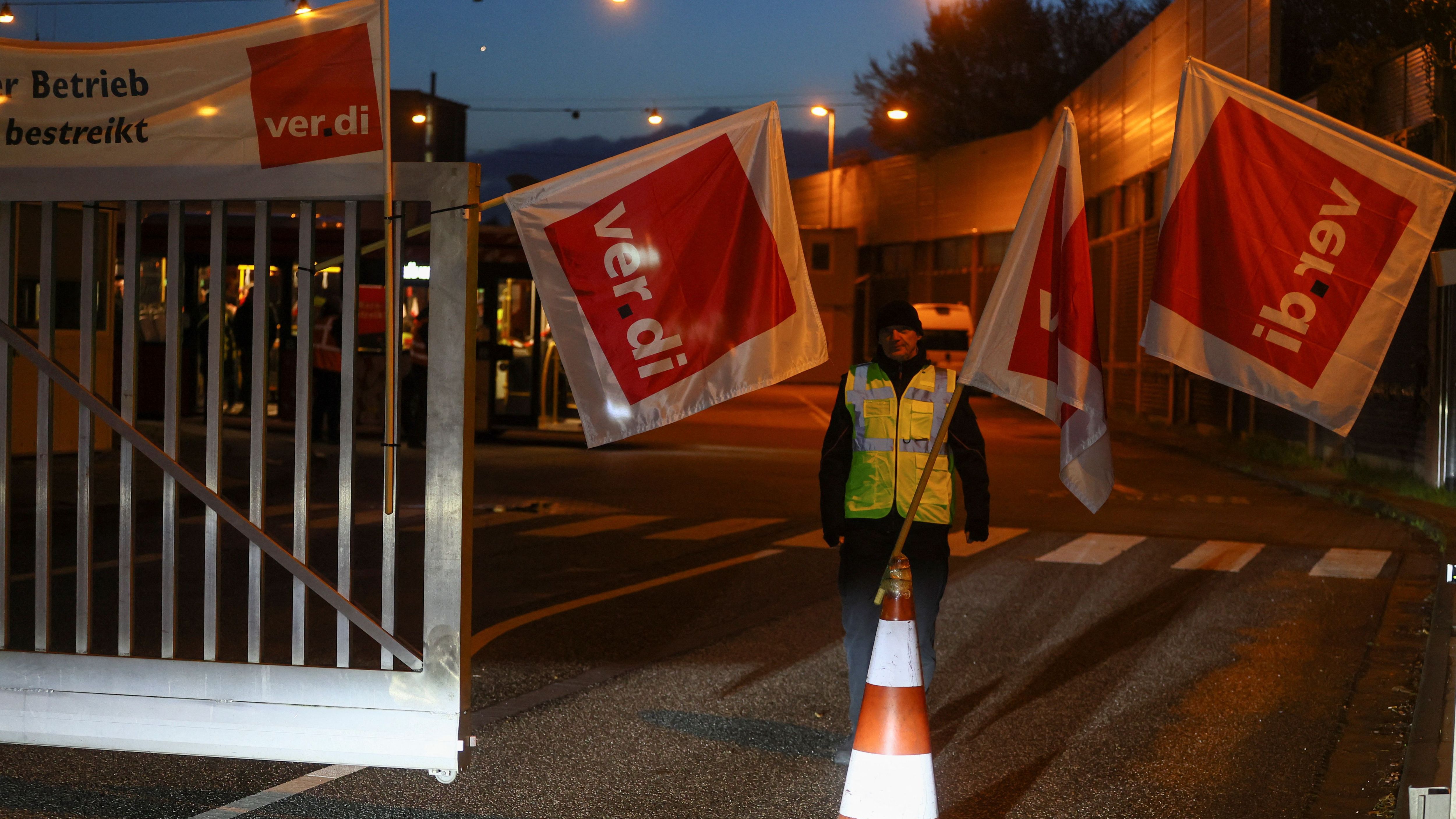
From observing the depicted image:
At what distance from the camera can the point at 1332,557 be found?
40.0ft

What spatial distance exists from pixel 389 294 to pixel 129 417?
1.05 metres

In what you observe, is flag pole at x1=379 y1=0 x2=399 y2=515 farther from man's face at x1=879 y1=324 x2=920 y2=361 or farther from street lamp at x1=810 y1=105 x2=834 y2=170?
street lamp at x1=810 y1=105 x2=834 y2=170

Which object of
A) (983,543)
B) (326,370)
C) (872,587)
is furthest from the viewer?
(326,370)

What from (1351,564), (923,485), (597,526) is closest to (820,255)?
(597,526)

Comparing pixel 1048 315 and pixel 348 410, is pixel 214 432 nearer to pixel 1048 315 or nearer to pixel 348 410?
pixel 348 410

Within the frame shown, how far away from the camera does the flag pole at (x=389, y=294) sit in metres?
4.63

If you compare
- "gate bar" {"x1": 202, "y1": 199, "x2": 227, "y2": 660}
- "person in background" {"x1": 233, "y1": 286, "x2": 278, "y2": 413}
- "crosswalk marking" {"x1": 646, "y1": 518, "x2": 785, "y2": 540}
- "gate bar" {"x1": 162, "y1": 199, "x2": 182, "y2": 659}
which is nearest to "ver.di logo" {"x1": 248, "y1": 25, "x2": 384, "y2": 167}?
"gate bar" {"x1": 202, "y1": 199, "x2": 227, "y2": 660}

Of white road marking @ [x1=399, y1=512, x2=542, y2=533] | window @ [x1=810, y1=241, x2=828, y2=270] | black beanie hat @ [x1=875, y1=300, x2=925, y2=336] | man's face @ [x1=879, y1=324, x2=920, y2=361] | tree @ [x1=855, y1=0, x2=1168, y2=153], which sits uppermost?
tree @ [x1=855, y1=0, x2=1168, y2=153]

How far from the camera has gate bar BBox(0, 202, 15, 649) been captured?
5066 millimetres

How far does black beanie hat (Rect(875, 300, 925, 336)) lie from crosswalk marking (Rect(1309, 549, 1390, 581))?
21.7 feet

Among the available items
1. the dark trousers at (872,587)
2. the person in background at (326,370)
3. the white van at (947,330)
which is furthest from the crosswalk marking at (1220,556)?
the white van at (947,330)

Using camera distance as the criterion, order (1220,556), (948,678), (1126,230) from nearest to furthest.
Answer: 1. (948,678)
2. (1220,556)
3. (1126,230)

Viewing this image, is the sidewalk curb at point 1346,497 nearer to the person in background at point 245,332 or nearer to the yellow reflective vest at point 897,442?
the yellow reflective vest at point 897,442

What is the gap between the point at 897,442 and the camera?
5746 millimetres
